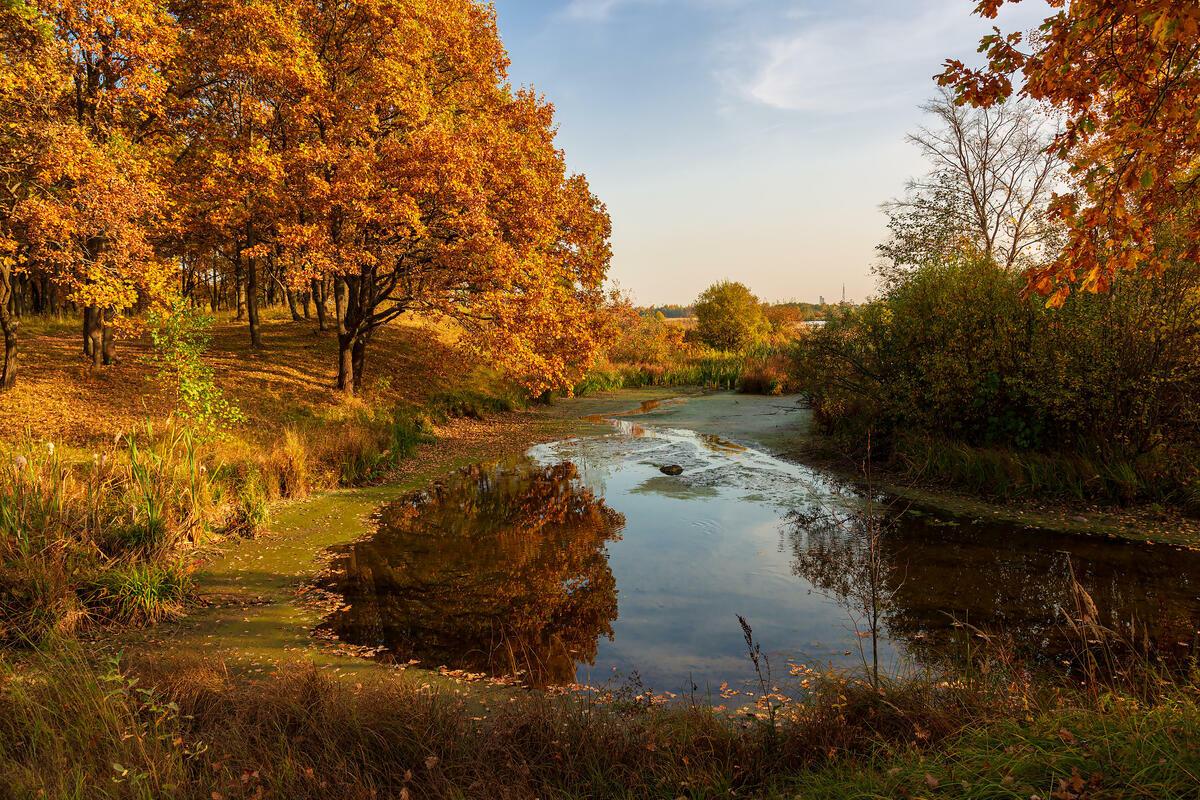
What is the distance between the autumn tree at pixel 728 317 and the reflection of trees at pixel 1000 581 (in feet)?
99.6

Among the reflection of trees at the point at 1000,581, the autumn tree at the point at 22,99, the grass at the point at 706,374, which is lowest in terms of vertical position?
the reflection of trees at the point at 1000,581

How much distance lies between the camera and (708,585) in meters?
6.94

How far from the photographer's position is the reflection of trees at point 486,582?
17.8ft

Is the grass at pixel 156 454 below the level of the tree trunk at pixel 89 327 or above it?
below

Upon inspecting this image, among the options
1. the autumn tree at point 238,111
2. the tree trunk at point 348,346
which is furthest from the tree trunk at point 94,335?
the tree trunk at point 348,346

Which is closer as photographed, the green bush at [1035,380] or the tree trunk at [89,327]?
the green bush at [1035,380]

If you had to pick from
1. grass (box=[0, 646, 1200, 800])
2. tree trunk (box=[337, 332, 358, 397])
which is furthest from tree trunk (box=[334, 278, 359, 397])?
grass (box=[0, 646, 1200, 800])

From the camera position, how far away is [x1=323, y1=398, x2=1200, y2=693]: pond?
208 inches

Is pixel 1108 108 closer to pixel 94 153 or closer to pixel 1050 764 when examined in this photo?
pixel 1050 764

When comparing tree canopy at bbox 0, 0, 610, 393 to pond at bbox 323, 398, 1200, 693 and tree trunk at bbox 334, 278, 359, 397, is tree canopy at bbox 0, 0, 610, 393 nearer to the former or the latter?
tree trunk at bbox 334, 278, 359, 397

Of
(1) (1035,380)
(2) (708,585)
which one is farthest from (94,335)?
(1) (1035,380)

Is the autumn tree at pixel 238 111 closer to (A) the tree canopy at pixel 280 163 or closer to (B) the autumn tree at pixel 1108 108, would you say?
Result: (A) the tree canopy at pixel 280 163

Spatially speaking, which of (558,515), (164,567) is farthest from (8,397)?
(558,515)

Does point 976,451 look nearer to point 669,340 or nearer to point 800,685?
point 800,685
